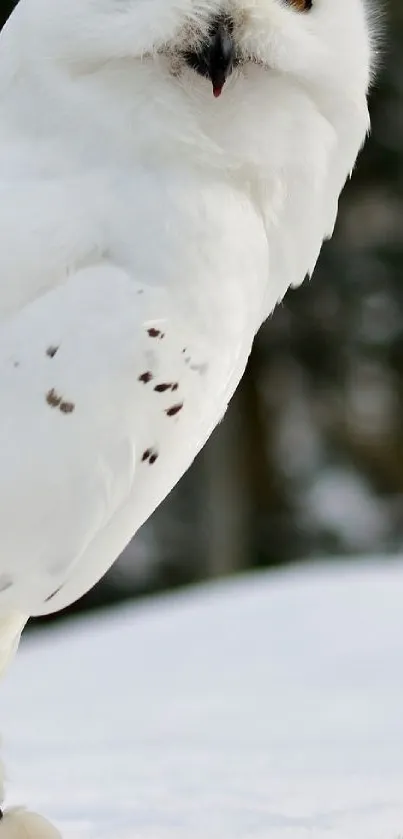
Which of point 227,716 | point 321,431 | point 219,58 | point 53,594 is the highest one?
point 219,58

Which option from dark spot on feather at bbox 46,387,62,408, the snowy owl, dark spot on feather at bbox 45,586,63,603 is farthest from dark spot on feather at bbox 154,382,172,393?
dark spot on feather at bbox 45,586,63,603

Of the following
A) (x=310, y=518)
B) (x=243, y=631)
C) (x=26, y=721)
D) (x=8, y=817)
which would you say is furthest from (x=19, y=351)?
(x=310, y=518)

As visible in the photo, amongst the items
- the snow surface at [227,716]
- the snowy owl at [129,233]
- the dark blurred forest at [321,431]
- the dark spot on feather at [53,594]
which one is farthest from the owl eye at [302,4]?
the dark blurred forest at [321,431]

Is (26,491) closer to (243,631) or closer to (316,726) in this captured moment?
(316,726)

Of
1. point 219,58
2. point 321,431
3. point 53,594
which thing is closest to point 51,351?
point 53,594

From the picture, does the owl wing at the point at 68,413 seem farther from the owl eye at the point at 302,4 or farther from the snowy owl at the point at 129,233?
the owl eye at the point at 302,4

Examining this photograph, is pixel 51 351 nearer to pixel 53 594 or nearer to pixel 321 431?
pixel 53 594

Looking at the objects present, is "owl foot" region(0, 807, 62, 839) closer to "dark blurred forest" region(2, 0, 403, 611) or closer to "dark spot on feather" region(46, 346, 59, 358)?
"dark spot on feather" region(46, 346, 59, 358)
